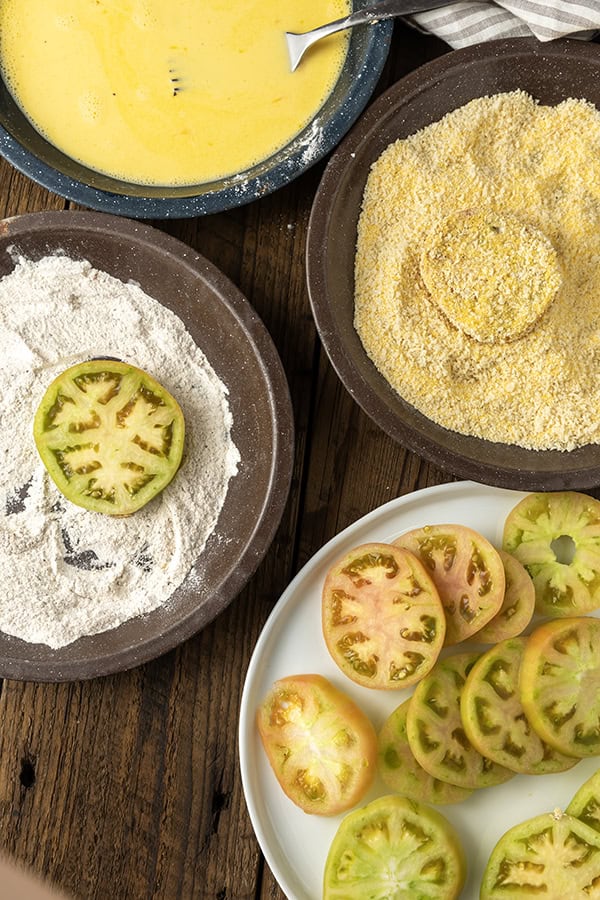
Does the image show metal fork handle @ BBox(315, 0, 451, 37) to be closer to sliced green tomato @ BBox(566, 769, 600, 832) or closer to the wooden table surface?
the wooden table surface

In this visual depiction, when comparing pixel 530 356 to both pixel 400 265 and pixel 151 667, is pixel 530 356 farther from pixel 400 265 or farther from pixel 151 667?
pixel 151 667

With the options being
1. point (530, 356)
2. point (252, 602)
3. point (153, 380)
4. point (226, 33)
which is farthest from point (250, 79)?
point (252, 602)

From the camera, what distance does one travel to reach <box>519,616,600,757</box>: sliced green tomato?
130 cm

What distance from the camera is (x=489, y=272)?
132 cm

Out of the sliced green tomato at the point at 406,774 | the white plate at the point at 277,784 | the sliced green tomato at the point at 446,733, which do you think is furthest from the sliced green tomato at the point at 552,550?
the sliced green tomato at the point at 406,774

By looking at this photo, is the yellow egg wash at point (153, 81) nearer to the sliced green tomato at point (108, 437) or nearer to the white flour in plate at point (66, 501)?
the white flour in plate at point (66, 501)

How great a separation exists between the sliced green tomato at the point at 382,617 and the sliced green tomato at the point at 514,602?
4.0 inches

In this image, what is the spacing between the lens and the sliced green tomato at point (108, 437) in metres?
1.34

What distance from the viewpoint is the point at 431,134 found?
136 centimetres

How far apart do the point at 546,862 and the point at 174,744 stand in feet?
1.88

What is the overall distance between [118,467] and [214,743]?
1.52ft

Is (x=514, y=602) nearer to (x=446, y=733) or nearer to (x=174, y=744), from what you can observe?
(x=446, y=733)

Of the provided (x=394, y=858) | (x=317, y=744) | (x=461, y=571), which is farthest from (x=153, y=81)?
(x=394, y=858)

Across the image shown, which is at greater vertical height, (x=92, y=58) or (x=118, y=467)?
(x=92, y=58)
